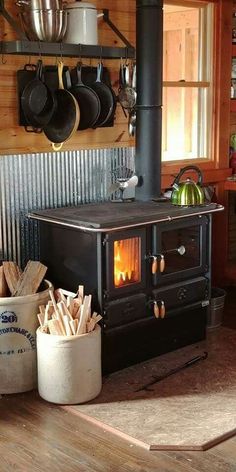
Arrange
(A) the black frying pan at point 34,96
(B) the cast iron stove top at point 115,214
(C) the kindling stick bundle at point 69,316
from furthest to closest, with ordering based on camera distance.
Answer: (A) the black frying pan at point 34,96 < (B) the cast iron stove top at point 115,214 < (C) the kindling stick bundle at point 69,316

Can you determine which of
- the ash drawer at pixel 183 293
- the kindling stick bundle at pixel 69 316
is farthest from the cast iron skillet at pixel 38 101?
the ash drawer at pixel 183 293

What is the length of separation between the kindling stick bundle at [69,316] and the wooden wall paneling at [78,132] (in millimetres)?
863

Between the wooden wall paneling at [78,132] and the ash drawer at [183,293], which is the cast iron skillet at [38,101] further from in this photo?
the ash drawer at [183,293]

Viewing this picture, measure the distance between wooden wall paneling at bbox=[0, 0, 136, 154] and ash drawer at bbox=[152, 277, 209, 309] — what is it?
949mm

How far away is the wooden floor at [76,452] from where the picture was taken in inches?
102

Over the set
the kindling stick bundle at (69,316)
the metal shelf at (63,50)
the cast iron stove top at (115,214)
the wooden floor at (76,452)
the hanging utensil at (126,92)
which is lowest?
the wooden floor at (76,452)

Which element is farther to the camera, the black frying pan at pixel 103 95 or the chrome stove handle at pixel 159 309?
the black frying pan at pixel 103 95

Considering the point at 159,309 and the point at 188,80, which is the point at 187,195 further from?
the point at 188,80

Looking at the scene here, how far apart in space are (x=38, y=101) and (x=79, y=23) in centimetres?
48

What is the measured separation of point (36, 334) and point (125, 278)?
52 cm

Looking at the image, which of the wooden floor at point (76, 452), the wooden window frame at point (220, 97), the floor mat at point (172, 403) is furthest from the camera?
the wooden window frame at point (220, 97)

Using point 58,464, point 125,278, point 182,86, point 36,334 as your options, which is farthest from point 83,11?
point 58,464

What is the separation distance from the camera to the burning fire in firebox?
11.0 feet

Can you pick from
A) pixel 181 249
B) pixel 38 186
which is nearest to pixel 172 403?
pixel 181 249
